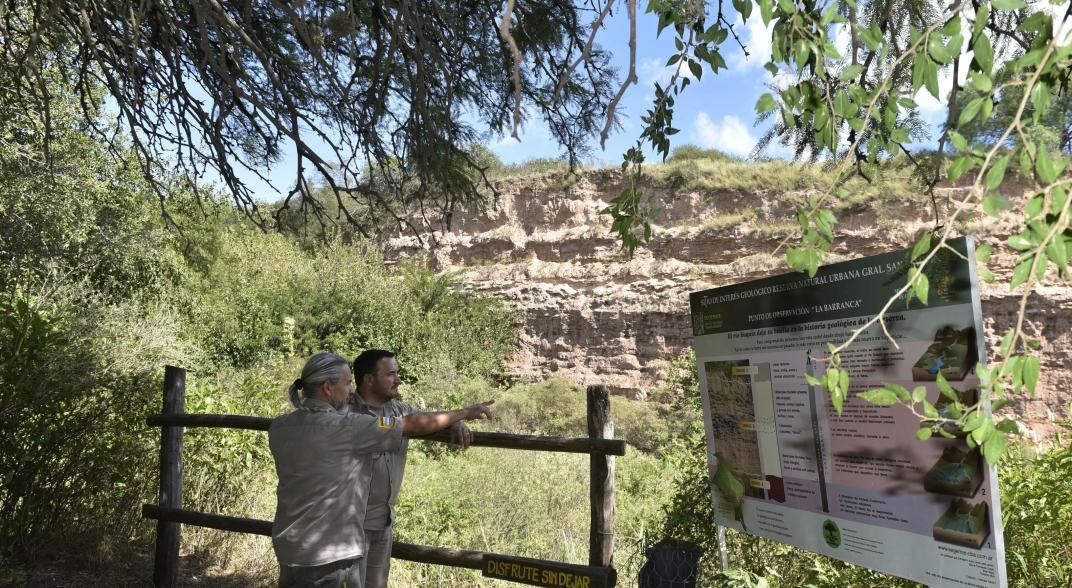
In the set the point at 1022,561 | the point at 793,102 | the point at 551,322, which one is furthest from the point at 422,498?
the point at 551,322

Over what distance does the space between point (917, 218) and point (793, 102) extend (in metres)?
21.2

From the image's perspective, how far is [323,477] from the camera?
8.86ft

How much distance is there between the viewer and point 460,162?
4.61 meters

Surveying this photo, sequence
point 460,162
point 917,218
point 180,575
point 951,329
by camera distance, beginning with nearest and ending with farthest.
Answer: point 951,329, point 460,162, point 180,575, point 917,218

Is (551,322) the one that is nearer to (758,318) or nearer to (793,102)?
(758,318)

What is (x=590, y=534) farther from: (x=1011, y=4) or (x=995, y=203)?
(x=1011, y=4)

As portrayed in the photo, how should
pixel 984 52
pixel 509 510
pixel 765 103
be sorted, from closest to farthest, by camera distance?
pixel 984 52, pixel 765 103, pixel 509 510

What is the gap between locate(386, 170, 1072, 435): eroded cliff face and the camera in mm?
20984

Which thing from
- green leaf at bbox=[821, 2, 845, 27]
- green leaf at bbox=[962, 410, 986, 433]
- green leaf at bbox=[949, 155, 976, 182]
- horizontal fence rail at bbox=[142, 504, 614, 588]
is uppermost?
green leaf at bbox=[821, 2, 845, 27]

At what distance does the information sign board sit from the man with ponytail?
1316mm

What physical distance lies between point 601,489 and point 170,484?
2798mm

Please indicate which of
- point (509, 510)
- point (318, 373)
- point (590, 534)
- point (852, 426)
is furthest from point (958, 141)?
point (509, 510)

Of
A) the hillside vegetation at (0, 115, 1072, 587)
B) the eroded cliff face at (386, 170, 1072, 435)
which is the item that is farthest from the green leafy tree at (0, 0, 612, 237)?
the eroded cliff face at (386, 170, 1072, 435)

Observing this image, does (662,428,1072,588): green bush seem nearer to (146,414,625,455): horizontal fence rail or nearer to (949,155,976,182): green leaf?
(146,414,625,455): horizontal fence rail
